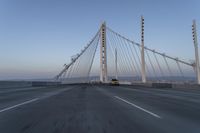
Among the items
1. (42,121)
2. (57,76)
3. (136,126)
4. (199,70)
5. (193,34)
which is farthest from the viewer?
(57,76)

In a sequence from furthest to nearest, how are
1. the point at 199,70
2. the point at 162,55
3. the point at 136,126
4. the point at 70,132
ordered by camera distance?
the point at 162,55
the point at 199,70
the point at 136,126
the point at 70,132

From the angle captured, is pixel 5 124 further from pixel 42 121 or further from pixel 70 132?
pixel 70 132

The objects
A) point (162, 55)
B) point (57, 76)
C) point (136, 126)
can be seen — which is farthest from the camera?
→ point (57, 76)

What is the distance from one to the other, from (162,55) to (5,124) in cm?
6056

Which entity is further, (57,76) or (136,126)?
(57,76)

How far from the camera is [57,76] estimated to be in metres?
79.6

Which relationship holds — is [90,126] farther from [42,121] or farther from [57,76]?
[57,76]

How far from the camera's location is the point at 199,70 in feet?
120

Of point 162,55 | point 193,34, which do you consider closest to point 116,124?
point 193,34

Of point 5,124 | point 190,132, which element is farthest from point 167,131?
A: point 5,124

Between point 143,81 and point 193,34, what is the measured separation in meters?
13.8

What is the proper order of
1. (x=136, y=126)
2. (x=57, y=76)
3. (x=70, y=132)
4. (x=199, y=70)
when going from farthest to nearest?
(x=57, y=76) → (x=199, y=70) → (x=136, y=126) → (x=70, y=132)

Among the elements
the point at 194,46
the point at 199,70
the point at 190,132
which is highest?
the point at 194,46

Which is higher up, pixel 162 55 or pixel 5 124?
pixel 162 55
